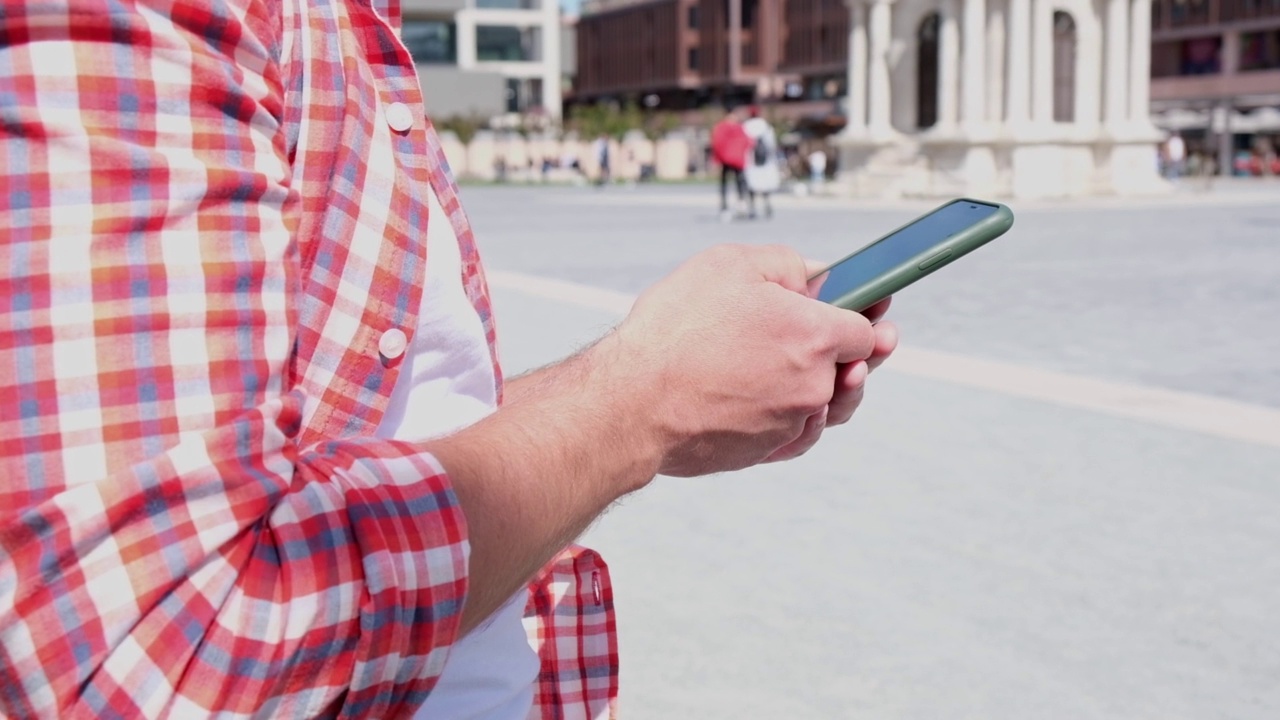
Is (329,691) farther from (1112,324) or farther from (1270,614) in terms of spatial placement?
(1112,324)

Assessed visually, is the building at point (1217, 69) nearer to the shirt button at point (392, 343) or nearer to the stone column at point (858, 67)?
the stone column at point (858, 67)

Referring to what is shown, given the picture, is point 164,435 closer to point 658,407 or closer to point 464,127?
point 658,407

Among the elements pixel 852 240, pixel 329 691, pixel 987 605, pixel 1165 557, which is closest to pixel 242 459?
pixel 329 691

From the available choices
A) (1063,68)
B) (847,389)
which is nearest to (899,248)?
(847,389)

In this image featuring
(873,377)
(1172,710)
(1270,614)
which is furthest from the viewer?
(873,377)

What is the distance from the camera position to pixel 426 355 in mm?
1237

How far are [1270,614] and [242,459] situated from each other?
3298 millimetres

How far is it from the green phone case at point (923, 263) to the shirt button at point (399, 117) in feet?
1.28

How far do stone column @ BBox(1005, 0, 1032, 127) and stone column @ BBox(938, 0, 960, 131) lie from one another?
1.12 m

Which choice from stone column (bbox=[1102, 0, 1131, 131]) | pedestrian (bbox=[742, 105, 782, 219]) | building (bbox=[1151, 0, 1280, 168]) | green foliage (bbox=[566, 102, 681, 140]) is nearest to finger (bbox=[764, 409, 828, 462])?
pedestrian (bbox=[742, 105, 782, 219])

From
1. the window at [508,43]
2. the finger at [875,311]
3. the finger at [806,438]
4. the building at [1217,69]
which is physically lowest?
the finger at [806,438]

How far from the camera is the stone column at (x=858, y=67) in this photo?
33875 millimetres

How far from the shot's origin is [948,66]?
104ft

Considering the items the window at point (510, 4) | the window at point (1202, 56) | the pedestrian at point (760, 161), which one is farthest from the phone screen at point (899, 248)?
the window at point (510, 4)
